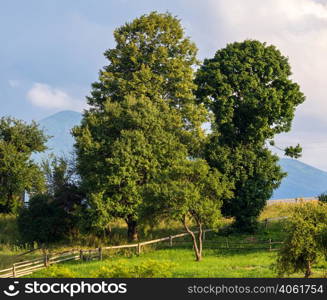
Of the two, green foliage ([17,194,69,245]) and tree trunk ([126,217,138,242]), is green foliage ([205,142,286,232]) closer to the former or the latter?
tree trunk ([126,217,138,242])

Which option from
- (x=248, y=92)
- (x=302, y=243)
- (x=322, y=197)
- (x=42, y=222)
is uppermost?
(x=248, y=92)

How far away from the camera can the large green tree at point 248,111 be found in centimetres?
4838

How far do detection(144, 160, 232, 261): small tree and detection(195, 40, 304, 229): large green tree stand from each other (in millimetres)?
8120

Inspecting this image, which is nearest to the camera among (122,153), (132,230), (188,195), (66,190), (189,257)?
(188,195)

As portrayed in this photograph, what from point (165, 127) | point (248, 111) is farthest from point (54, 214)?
point (248, 111)

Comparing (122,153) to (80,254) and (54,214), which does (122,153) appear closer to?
(80,254)

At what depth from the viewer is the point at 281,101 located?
5012 cm

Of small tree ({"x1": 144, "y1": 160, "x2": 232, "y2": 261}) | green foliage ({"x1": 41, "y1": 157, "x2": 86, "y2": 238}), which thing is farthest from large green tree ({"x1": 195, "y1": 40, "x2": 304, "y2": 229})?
green foliage ({"x1": 41, "y1": 157, "x2": 86, "y2": 238})

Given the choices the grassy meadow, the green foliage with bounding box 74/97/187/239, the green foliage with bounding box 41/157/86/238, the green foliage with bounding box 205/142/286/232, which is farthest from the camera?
the green foliage with bounding box 41/157/86/238

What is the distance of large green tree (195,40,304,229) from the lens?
159 feet

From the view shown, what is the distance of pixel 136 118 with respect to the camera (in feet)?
159

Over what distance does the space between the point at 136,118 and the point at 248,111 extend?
10.9 meters

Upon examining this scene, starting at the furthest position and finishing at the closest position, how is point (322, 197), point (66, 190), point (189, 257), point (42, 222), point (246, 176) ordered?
point (66, 190) < point (42, 222) < point (322, 197) < point (246, 176) < point (189, 257)

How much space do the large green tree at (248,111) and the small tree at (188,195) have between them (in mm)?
8120
